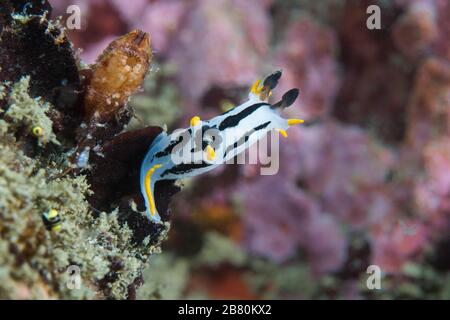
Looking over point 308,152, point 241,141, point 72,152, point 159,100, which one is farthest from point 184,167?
point 308,152

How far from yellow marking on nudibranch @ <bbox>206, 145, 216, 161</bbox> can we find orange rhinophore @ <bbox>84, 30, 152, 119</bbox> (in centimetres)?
40

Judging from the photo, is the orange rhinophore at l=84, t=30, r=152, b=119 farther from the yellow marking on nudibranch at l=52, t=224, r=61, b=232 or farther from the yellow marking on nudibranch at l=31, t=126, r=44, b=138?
the yellow marking on nudibranch at l=52, t=224, r=61, b=232

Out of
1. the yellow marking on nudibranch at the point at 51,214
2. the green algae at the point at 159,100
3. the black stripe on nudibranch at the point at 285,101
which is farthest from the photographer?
the green algae at the point at 159,100

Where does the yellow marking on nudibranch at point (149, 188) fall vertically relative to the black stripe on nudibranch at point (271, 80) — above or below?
below

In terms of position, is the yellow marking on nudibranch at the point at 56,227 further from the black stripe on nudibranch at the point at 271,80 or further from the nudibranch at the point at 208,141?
the black stripe on nudibranch at the point at 271,80

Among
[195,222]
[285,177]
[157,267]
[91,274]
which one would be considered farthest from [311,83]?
[91,274]

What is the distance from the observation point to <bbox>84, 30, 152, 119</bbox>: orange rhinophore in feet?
5.88

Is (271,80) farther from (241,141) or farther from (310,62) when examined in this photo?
(310,62)

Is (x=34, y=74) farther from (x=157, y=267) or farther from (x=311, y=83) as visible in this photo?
(x=311, y=83)

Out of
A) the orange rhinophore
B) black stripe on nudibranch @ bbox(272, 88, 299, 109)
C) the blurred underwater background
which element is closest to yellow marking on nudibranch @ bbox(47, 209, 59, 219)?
the orange rhinophore

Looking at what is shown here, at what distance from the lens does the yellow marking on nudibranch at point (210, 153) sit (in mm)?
1872

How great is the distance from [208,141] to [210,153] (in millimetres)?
61

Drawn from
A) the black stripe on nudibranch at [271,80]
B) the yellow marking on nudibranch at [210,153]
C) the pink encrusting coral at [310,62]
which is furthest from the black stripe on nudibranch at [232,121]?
the pink encrusting coral at [310,62]

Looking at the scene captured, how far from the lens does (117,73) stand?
181cm
